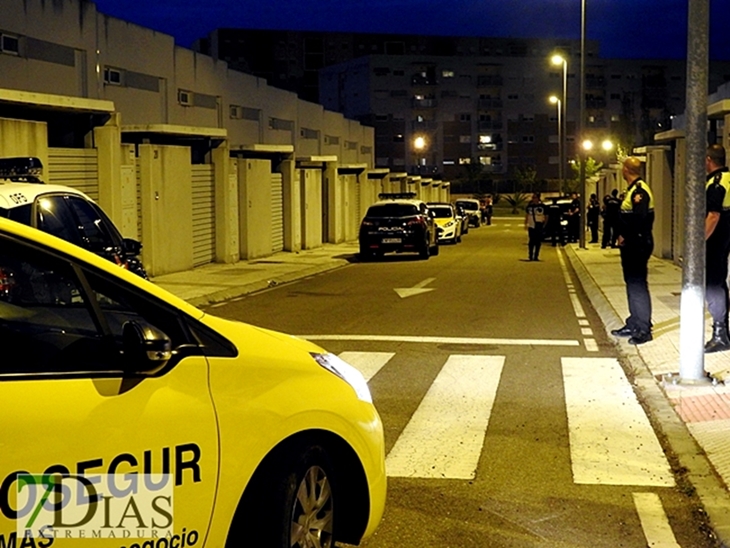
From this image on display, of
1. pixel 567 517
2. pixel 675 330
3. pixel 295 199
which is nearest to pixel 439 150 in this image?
pixel 295 199

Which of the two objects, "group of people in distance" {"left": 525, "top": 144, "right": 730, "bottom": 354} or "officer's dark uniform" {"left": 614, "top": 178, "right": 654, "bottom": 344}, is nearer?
"group of people in distance" {"left": 525, "top": 144, "right": 730, "bottom": 354}

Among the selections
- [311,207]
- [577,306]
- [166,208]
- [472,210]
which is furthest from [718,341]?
[472,210]

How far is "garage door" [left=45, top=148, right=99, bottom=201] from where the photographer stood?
64.4ft

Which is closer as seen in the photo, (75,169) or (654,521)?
(654,521)

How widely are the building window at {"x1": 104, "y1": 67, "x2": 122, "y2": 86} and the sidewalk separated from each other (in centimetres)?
634

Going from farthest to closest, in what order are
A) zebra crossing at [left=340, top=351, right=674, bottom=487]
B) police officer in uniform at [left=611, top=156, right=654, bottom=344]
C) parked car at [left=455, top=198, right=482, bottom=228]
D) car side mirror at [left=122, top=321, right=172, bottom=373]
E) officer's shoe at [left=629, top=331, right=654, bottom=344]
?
parked car at [left=455, top=198, right=482, bottom=228] → officer's shoe at [left=629, top=331, right=654, bottom=344] → police officer in uniform at [left=611, top=156, right=654, bottom=344] → zebra crossing at [left=340, top=351, right=674, bottom=487] → car side mirror at [left=122, top=321, right=172, bottom=373]

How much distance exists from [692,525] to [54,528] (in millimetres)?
3876

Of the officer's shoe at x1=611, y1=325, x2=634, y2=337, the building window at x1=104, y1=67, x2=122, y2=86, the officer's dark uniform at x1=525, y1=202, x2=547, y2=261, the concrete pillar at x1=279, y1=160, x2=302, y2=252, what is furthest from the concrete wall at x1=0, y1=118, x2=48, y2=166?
the concrete pillar at x1=279, y1=160, x2=302, y2=252

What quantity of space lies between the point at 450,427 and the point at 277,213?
81.7 ft

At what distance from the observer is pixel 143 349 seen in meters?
3.98

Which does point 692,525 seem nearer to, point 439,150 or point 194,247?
point 194,247

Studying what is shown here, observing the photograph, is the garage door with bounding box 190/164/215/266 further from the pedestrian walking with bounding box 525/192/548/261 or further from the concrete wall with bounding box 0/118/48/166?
the pedestrian walking with bounding box 525/192/548/261

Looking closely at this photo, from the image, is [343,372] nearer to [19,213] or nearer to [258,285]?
[19,213]

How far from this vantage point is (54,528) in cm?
371
